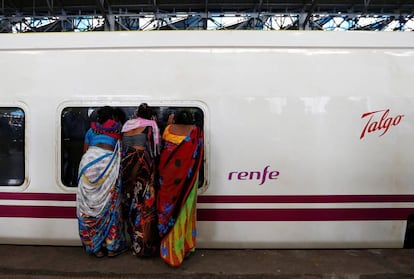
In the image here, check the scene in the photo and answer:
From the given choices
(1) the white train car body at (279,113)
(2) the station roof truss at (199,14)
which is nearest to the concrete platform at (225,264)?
(1) the white train car body at (279,113)

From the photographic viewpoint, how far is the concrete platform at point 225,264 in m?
2.28

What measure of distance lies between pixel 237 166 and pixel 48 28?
11.0 m

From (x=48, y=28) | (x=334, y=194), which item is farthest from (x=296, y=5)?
(x=334, y=194)

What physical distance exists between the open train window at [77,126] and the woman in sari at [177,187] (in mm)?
273

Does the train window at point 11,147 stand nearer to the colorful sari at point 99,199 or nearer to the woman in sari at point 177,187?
the colorful sari at point 99,199

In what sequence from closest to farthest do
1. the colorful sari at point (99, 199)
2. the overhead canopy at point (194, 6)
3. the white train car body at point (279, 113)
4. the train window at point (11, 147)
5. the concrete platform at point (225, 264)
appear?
1. the concrete platform at point (225, 264)
2. the colorful sari at point (99, 199)
3. the white train car body at point (279, 113)
4. the train window at point (11, 147)
5. the overhead canopy at point (194, 6)

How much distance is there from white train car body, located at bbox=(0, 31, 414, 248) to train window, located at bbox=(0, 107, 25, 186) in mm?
303

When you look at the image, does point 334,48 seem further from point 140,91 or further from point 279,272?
point 279,272

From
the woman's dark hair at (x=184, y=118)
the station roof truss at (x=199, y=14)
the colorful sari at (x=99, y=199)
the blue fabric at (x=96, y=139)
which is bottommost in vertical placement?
the colorful sari at (x=99, y=199)

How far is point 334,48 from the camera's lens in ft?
8.76

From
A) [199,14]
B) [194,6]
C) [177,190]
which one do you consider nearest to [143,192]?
[177,190]

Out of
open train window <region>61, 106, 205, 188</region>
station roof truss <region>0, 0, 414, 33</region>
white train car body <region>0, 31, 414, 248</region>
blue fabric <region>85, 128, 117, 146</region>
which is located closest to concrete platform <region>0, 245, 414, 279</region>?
white train car body <region>0, 31, 414, 248</region>

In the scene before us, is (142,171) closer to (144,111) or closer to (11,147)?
(144,111)

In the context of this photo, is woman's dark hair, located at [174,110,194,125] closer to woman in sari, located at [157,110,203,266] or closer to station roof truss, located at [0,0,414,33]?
woman in sari, located at [157,110,203,266]
